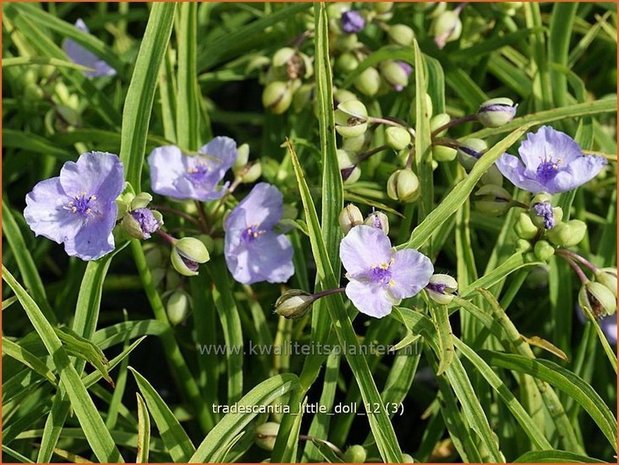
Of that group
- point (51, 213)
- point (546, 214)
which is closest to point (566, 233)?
point (546, 214)

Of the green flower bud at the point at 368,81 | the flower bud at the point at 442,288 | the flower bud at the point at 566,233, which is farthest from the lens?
the green flower bud at the point at 368,81

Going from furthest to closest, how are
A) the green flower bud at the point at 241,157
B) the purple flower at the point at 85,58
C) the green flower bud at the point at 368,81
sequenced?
the purple flower at the point at 85,58 → the green flower bud at the point at 368,81 → the green flower bud at the point at 241,157

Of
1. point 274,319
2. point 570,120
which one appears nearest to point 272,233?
point 274,319

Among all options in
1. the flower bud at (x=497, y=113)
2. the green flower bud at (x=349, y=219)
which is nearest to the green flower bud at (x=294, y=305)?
the green flower bud at (x=349, y=219)

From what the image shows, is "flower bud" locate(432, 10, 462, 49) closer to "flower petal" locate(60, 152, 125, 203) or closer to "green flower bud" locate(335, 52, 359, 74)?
"green flower bud" locate(335, 52, 359, 74)

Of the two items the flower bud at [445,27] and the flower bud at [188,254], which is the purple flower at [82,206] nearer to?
the flower bud at [188,254]
